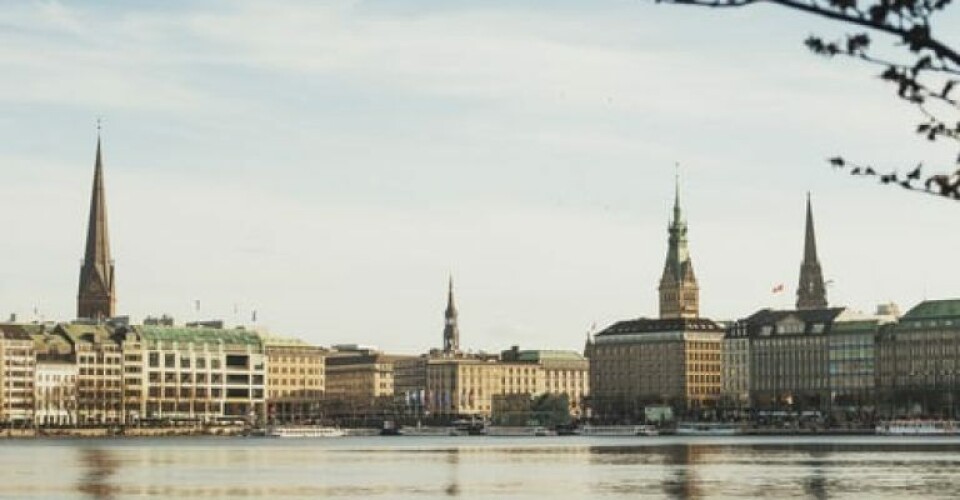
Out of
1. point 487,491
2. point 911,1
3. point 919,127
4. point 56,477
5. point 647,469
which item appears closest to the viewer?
point 911,1

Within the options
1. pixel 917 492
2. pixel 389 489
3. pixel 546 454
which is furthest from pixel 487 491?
pixel 546 454

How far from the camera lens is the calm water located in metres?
74.8

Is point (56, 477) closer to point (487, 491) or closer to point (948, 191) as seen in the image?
point (487, 491)

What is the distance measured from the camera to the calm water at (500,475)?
74.8m

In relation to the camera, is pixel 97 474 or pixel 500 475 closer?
pixel 500 475

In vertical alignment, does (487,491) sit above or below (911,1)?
below

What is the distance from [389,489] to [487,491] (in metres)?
4.08

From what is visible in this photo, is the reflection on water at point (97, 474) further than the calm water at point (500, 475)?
Yes

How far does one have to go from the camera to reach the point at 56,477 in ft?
302

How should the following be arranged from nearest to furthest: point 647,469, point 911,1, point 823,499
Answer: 1. point 911,1
2. point 823,499
3. point 647,469

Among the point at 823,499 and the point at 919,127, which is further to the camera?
the point at 823,499

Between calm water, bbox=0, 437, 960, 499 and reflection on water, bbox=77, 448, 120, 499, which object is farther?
reflection on water, bbox=77, 448, 120, 499

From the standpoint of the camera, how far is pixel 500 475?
94.1 metres

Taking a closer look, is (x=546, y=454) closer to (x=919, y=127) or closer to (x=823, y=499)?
(x=823, y=499)
